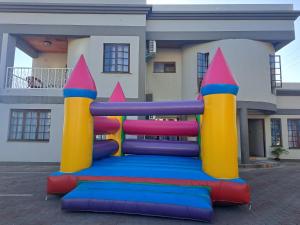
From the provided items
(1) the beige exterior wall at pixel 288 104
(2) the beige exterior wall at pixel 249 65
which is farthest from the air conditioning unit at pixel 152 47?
(1) the beige exterior wall at pixel 288 104

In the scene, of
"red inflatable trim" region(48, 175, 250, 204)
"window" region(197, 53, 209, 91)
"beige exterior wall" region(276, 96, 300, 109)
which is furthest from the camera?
"beige exterior wall" region(276, 96, 300, 109)

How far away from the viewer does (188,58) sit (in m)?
12.2

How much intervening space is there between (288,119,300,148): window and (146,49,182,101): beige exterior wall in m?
7.28

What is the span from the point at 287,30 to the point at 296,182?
8581 millimetres

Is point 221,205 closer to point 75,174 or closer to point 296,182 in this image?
point 75,174

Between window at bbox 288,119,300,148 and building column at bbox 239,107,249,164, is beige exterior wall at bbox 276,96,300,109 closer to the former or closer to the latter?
window at bbox 288,119,300,148

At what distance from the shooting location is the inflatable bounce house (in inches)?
145

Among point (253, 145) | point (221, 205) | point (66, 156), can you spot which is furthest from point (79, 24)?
point (253, 145)

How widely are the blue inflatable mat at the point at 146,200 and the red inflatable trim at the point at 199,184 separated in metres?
0.11

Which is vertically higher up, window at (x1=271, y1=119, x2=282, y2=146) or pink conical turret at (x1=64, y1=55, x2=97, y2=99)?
pink conical turret at (x1=64, y1=55, x2=97, y2=99)

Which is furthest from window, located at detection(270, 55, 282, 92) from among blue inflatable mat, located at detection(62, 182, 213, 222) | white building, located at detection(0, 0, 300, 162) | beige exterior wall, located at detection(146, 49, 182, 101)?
blue inflatable mat, located at detection(62, 182, 213, 222)

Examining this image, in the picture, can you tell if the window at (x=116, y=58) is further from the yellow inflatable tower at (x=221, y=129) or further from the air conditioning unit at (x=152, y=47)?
the yellow inflatable tower at (x=221, y=129)

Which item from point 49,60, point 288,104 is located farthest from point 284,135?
point 49,60

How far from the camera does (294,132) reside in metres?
13.1
